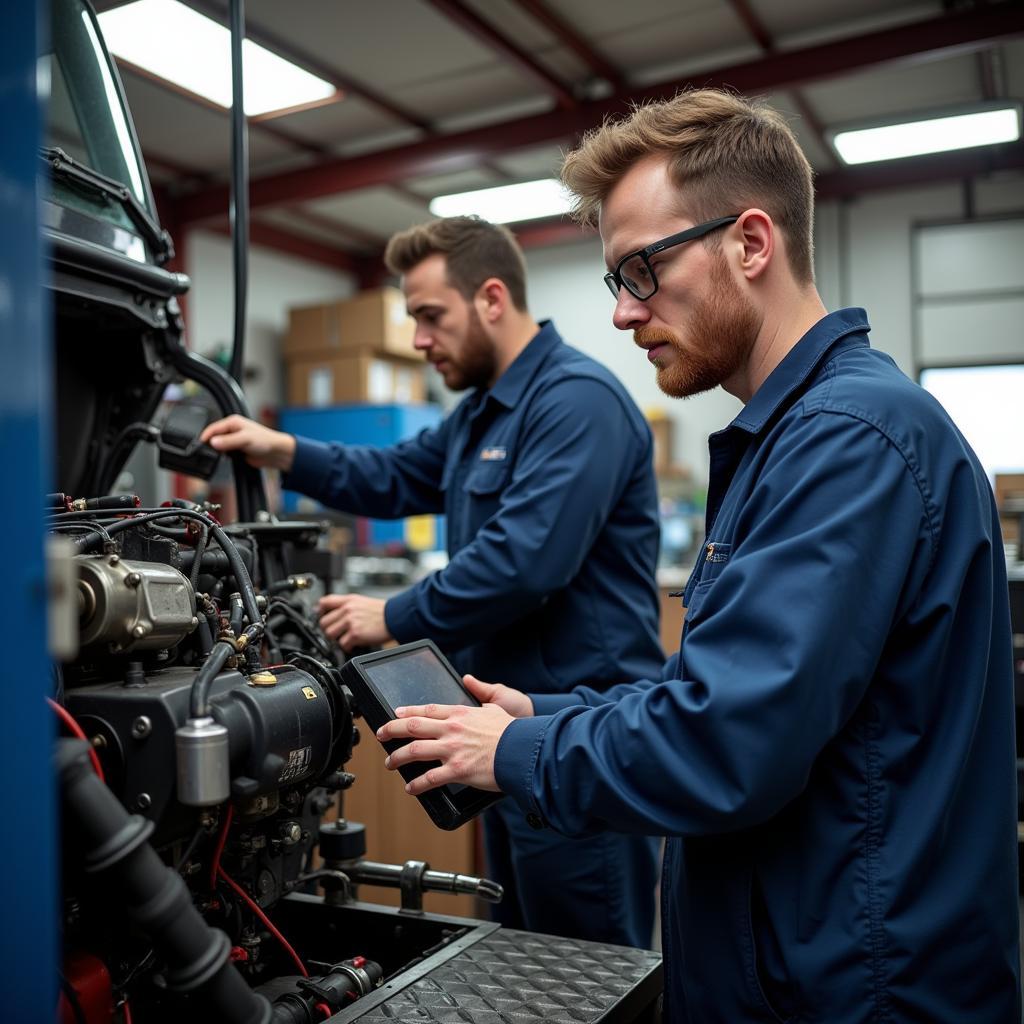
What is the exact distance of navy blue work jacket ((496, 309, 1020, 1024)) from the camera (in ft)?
2.97

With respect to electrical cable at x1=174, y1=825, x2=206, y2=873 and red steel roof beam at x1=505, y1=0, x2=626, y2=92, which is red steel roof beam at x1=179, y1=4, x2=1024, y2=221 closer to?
red steel roof beam at x1=505, y1=0, x2=626, y2=92

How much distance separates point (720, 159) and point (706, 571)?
49 cm

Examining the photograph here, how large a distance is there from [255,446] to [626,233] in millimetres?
898

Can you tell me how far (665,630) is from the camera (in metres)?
3.59

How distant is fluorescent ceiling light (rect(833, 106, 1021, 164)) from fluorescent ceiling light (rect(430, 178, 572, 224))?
2.01 meters

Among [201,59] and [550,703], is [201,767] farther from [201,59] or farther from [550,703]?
[201,59]

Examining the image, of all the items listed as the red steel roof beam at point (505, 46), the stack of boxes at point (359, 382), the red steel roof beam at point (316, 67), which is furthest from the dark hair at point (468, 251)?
the stack of boxes at point (359, 382)

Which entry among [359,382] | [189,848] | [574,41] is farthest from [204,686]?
[359,382]

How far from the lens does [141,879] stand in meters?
0.76

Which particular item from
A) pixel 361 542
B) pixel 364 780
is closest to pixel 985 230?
pixel 361 542

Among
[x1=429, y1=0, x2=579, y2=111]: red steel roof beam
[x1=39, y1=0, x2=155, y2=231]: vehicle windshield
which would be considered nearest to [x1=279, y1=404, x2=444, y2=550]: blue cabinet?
[x1=429, y1=0, x2=579, y2=111]: red steel roof beam

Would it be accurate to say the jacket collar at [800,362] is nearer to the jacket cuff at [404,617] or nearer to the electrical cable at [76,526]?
the electrical cable at [76,526]

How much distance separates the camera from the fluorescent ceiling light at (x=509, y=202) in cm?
697

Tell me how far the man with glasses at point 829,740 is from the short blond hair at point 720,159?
18cm
